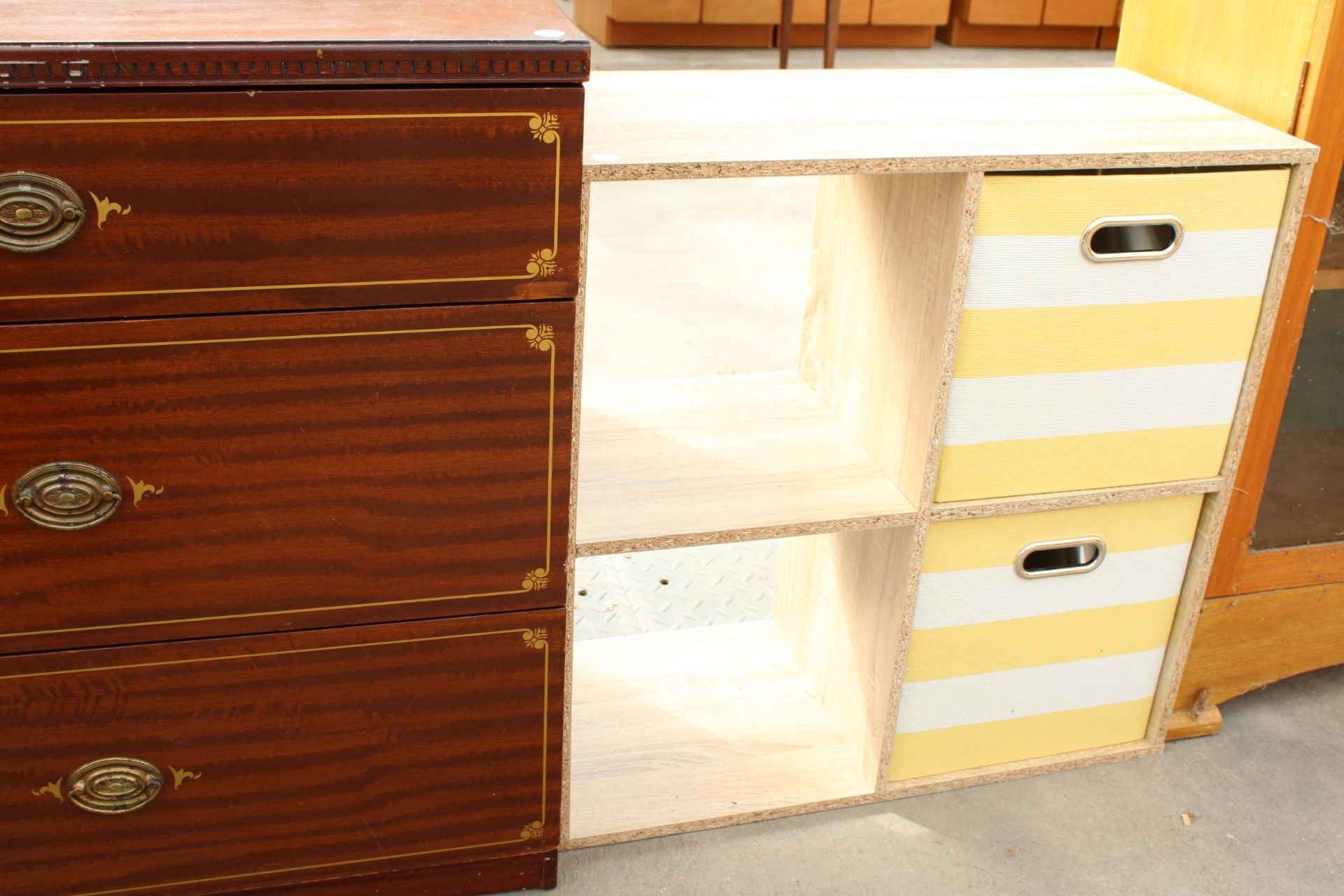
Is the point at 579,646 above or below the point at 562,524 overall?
below

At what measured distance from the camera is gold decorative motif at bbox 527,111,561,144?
3.96ft

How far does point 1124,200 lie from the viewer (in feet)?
4.87

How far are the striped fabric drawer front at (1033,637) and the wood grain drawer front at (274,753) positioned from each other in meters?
0.49

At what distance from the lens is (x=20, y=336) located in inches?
46.4

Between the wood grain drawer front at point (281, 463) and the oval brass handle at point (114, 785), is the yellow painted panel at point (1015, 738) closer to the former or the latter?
the wood grain drawer front at point (281, 463)

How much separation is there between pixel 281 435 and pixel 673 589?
41.7 inches

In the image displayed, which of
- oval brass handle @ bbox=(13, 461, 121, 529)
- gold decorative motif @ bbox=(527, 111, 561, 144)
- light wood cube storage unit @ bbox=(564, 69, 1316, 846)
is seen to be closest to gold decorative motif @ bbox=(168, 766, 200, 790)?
oval brass handle @ bbox=(13, 461, 121, 529)

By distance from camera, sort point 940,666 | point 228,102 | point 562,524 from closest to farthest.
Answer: point 228,102
point 562,524
point 940,666

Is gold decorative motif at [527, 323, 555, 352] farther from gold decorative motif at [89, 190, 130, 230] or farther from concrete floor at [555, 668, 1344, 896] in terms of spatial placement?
concrete floor at [555, 668, 1344, 896]

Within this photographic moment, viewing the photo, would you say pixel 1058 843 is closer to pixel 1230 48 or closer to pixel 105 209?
pixel 1230 48

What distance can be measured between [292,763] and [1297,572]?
1.35 metres

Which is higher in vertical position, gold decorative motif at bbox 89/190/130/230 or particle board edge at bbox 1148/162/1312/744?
gold decorative motif at bbox 89/190/130/230

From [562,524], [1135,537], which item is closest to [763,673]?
[1135,537]

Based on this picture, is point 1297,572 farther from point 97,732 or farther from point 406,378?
point 97,732
